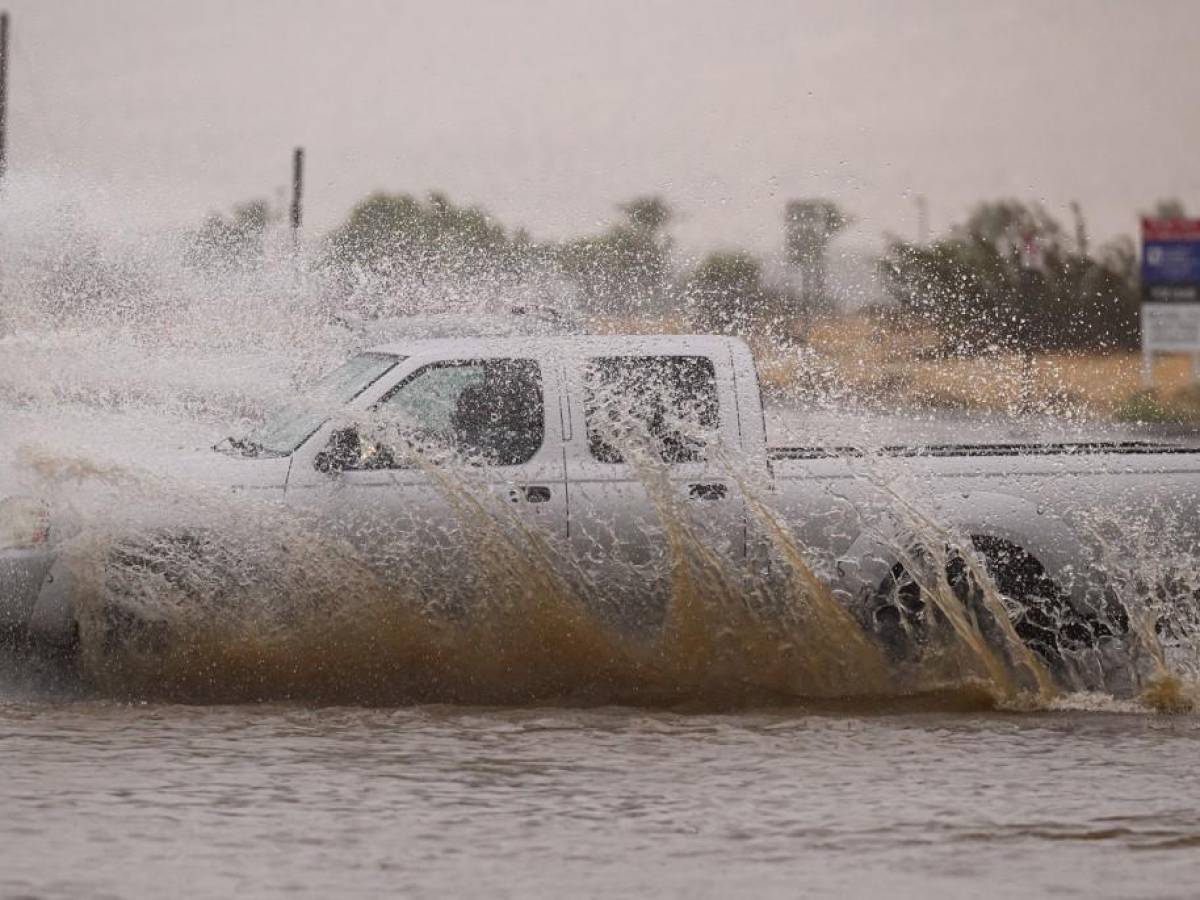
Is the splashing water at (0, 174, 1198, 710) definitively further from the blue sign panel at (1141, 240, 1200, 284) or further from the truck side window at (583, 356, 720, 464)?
the blue sign panel at (1141, 240, 1200, 284)

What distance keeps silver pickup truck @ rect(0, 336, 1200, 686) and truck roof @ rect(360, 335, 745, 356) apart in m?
0.01

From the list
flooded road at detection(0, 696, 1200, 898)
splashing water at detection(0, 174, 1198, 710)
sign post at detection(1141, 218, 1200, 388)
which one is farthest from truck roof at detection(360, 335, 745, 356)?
sign post at detection(1141, 218, 1200, 388)

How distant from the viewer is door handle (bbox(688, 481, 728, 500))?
9938 millimetres

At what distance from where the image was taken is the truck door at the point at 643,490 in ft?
32.5

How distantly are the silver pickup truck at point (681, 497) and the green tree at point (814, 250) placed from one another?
14.1ft

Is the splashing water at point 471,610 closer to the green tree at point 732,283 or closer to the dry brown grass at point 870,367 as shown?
the dry brown grass at point 870,367

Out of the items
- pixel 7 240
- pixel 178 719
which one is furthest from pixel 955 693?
pixel 7 240

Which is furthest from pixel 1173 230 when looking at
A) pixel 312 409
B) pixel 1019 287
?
pixel 312 409

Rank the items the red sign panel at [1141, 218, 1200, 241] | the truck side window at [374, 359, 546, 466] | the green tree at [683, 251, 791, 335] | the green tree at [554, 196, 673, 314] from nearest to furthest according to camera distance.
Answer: the truck side window at [374, 359, 546, 466] → the green tree at [554, 196, 673, 314] → the green tree at [683, 251, 791, 335] → the red sign panel at [1141, 218, 1200, 241]

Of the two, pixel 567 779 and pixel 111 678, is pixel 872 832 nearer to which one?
pixel 567 779

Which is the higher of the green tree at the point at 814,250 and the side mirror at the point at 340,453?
the green tree at the point at 814,250

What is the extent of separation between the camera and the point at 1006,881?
6254 millimetres

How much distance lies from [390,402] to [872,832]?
12.8 ft

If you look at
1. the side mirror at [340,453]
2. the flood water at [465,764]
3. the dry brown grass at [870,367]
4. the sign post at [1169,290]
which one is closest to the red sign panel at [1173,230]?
the sign post at [1169,290]
